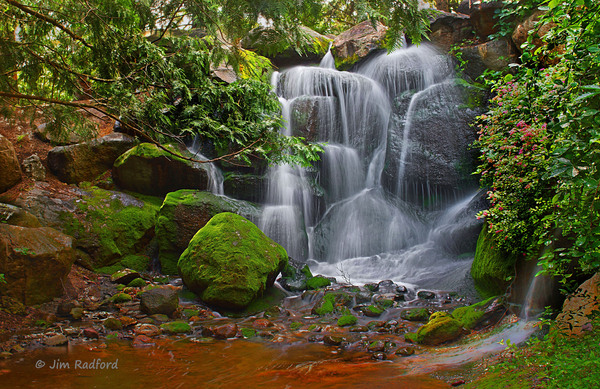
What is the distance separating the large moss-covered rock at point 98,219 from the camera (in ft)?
27.1

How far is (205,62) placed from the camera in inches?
209

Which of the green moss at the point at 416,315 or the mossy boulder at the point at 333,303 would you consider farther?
the mossy boulder at the point at 333,303

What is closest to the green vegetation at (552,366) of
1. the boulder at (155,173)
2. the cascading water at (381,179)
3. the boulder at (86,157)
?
the cascading water at (381,179)

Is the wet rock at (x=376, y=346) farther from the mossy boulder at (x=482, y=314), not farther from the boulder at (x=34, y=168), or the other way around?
the boulder at (x=34, y=168)

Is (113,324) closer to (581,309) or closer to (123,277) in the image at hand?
(123,277)

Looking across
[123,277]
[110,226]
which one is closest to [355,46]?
[110,226]

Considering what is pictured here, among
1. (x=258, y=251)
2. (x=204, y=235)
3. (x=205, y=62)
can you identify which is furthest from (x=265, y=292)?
(x=205, y=62)

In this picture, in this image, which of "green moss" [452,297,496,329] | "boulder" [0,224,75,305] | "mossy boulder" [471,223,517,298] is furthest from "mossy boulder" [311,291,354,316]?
"boulder" [0,224,75,305]

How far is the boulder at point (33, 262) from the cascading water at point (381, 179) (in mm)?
5317

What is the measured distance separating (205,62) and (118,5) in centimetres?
123

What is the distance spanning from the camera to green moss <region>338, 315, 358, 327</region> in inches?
232

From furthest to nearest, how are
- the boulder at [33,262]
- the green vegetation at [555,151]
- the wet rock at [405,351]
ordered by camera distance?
the boulder at [33,262] < the wet rock at [405,351] < the green vegetation at [555,151]

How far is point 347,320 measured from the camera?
5934 millimetres

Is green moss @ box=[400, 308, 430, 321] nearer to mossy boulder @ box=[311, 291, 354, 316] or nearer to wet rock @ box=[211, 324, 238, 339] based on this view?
mossy boulder @ box=[311, 291, 354, 316]
